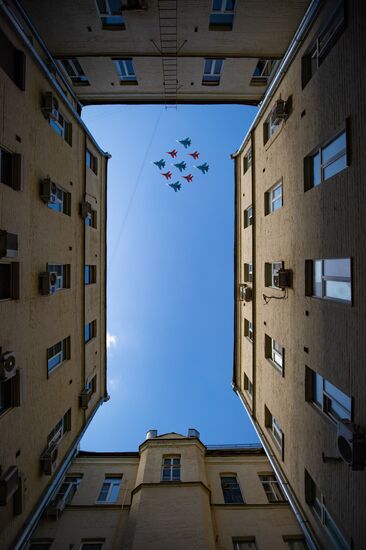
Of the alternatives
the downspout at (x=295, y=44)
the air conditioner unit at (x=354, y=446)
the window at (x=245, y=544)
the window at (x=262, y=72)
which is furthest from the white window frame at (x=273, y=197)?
the window at (x=245, y=544)

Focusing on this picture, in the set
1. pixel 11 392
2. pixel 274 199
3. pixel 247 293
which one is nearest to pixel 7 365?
pixel 11 392

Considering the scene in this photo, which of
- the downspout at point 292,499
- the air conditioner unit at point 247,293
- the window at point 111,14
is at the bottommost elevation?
the downspout at point 292,499

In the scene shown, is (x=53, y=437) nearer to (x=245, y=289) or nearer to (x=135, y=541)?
(x=135, y=541)

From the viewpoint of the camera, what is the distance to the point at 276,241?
11.6 metres

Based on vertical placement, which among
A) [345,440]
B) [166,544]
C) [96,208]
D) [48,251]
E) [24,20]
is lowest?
[166,544]

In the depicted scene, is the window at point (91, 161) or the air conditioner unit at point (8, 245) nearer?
the air conditioner unit at point (8, 245)

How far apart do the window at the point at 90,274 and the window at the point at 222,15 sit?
10.8 meters

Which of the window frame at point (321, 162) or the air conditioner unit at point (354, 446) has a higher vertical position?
the window frame at point (321, 162)

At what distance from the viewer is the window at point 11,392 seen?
8.10 m

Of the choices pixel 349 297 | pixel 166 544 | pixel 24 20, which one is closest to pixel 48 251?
pixel 24 20

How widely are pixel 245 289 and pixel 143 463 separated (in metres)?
9.18

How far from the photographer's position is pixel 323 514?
336 inches

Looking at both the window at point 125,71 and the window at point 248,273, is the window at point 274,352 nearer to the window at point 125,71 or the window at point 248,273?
the window at point 248,273

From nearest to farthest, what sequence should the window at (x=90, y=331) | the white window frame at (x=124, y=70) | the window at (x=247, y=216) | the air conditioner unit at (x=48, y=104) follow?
the air conditioner unit at (x=48, y=104)
the white window frame at (x=124, y=70)
the window at (x=90, y=331)
the window at (x=247, y=216)
